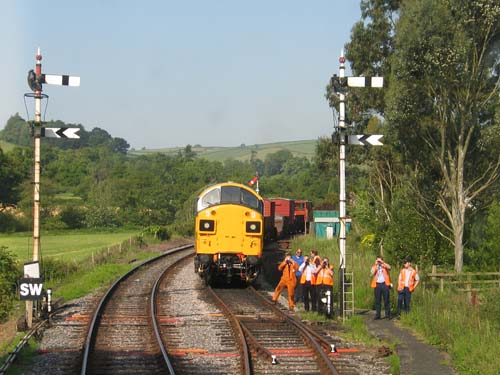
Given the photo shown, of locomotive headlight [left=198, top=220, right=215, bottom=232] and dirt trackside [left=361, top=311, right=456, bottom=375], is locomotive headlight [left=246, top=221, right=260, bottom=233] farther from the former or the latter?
dirt trackside [left=361, top=311, right=456, bottom=375]

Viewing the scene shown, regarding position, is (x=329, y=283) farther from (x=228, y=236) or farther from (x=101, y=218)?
(x=101, y=218)

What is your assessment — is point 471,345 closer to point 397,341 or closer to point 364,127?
point 397,341

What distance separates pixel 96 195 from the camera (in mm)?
99875

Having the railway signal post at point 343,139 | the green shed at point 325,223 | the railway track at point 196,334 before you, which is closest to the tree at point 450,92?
the green shed at point 325,223

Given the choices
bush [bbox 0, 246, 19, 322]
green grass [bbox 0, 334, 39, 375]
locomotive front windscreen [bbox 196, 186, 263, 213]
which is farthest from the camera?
locomotive front windscreen [bbox 196, 186, 263, 213]

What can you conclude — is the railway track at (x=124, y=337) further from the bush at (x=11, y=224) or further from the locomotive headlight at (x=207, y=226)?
the bush at (x=11, y=224)

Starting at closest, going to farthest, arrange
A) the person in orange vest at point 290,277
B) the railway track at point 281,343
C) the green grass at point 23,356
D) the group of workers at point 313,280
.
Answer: the green grass at point 23,356, the railway track at point 281,343, the group of workers at point 313,280, the person in orange vest at point 290,277

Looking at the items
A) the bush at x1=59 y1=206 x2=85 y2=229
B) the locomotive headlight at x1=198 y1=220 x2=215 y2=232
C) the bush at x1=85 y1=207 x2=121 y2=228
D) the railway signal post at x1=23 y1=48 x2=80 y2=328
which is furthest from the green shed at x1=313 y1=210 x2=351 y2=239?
the bush at x1=59 y1=206 x2=85 y2=229

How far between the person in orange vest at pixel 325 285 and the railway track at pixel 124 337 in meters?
4.25

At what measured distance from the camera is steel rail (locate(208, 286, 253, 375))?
1195cm

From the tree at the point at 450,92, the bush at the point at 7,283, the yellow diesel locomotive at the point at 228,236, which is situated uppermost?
the tree at the point at 450,92

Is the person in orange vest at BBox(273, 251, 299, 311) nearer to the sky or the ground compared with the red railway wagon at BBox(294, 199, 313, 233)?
nearer to the ground

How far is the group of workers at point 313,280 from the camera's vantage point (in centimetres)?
1784

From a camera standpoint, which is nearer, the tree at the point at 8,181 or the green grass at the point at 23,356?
the green grass at the point at 23,356
